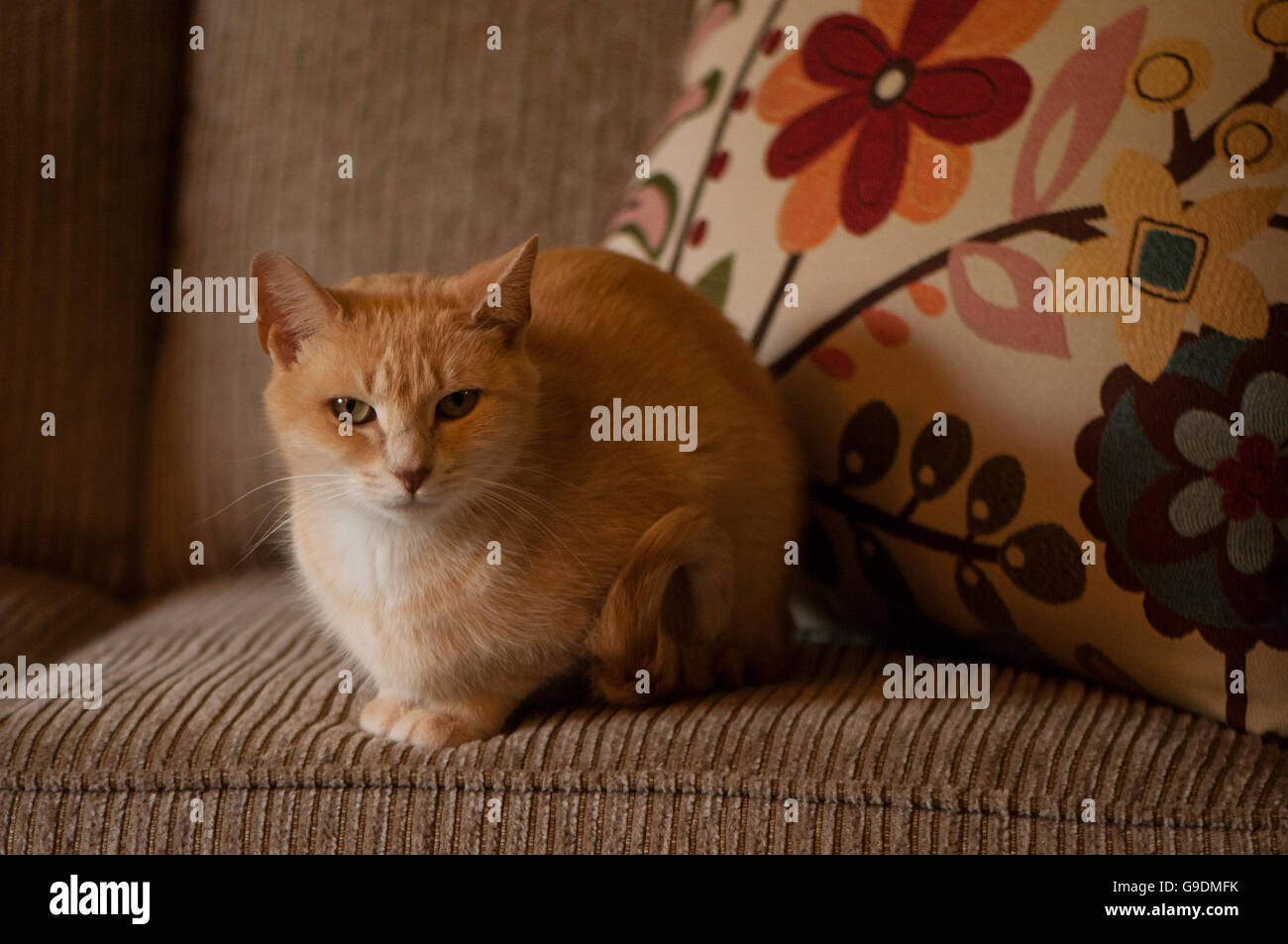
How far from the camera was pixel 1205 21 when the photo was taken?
80 centimetres

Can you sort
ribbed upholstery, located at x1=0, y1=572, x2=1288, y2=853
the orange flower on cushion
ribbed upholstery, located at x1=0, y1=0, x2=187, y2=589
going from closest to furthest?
ribbed upholstery, located at x1=0, y1=572, x2=1288, y2=853
the orange flower on cushion
ribbed upholstery, located at x1=0, y1=0, x2=187, y2=589

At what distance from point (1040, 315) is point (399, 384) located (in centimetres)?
54

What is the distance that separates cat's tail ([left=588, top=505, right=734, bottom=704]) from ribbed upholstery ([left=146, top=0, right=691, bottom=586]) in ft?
2.13

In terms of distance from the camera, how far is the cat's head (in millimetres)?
785

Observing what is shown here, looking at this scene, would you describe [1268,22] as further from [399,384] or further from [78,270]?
[78,270]

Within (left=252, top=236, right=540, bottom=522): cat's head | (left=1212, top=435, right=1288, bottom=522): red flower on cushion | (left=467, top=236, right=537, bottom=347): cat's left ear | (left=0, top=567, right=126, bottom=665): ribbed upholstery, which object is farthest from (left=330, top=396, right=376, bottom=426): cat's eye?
(left=1212, top=435, right=1288, bottom=522): red flower on cushion

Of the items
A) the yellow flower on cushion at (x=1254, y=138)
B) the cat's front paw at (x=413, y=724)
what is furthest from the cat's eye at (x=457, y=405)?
the yellow flower on cushion at (x=1254, y=138)

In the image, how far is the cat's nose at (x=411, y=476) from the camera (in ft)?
2.52

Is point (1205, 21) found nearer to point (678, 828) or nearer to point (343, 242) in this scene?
point (678, 828)

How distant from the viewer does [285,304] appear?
810 millimetres

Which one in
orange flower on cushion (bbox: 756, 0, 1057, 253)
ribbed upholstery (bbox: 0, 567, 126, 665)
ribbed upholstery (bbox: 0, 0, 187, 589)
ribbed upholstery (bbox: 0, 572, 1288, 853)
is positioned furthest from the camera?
ribbed upholstery (bbox: 0, 0, 187, 589)

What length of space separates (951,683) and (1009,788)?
0.54ft

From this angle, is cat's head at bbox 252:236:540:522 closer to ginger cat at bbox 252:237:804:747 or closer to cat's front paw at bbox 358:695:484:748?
ginger cat at bbox 252:237:804:747
